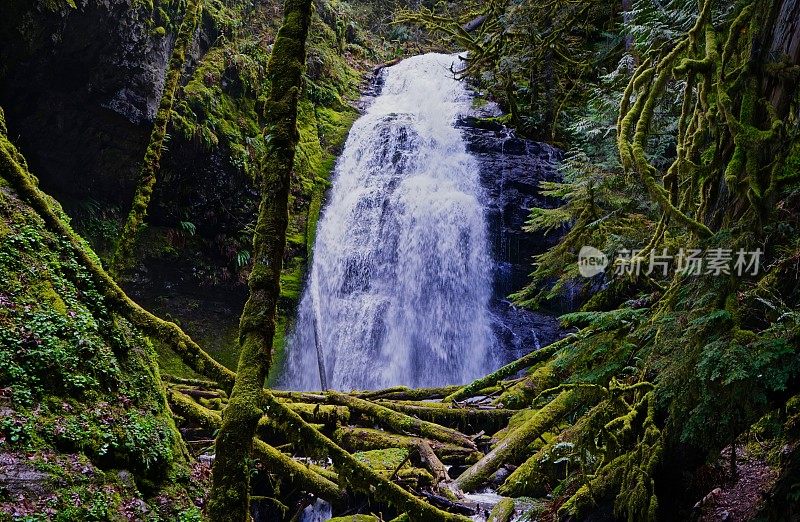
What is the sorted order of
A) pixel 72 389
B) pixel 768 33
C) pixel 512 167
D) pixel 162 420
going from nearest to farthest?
pixel 768 33
pixel 72 389
pixel 162 420
pixel 512 167

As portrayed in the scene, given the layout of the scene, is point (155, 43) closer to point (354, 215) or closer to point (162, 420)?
point (354, 215)

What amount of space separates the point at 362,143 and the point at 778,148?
14.2 meters

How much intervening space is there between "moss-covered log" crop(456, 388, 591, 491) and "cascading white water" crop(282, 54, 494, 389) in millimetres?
7325

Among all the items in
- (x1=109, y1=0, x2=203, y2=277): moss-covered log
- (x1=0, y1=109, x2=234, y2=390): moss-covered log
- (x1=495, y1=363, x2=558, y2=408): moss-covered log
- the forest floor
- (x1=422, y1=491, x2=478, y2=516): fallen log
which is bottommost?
(x1=422, y1=491, x2=478, y2=516): fallen log

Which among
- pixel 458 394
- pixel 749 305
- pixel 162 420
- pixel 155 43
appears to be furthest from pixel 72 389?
pixel 155 43

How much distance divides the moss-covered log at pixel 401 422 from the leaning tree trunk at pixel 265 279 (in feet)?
13.1

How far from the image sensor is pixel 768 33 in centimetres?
266

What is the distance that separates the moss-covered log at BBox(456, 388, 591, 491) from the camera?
5.14 m

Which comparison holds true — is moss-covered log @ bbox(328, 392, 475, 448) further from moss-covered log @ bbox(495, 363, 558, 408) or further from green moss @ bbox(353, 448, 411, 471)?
moss-covered log @ bbox(495, 363, 558, 408)

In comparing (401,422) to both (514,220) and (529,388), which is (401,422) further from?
(514,220)

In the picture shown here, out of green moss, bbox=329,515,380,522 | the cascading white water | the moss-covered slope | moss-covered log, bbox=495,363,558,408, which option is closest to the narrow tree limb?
green moss, bbox=329,515,380,522

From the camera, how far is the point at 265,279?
2789 millimetres

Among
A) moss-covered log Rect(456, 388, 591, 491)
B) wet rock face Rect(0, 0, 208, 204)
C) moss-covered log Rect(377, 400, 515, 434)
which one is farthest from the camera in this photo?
wet rock face Rect(0, 0, 208, 204)

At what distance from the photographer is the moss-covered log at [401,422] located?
628 centimetres
